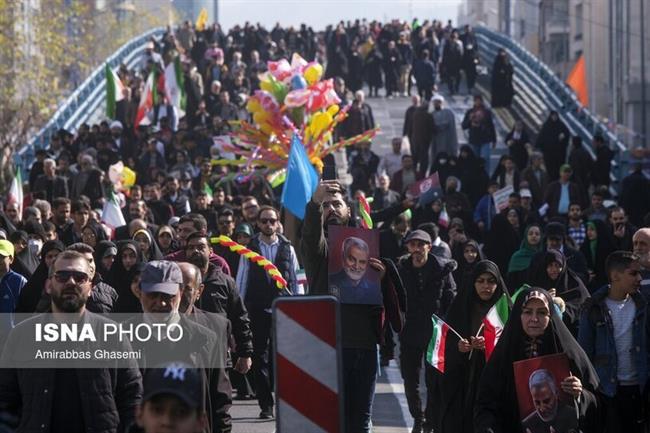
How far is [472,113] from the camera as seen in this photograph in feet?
91.3

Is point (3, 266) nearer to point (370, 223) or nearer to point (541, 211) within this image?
point (370, 223)

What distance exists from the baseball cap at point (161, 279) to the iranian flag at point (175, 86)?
23.4 meters

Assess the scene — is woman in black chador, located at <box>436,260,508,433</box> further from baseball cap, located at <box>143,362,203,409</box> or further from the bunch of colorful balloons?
the bunch of colorful balloons

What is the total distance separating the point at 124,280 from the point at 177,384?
6.19 m

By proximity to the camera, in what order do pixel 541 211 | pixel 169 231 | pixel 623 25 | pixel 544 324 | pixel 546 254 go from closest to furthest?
pixel 544 324 < pixel 546 254 < pixel 169 231 < pixel 541 211 < pixel 623 25

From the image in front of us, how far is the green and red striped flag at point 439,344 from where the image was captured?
10.4m

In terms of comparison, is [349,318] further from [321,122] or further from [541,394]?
[321,122]

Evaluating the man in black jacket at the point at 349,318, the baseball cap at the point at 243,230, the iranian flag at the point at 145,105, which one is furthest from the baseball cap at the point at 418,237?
the iranian flag at the point at 145,105

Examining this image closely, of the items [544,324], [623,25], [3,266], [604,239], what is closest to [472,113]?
[604,239]

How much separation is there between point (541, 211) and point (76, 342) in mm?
13987

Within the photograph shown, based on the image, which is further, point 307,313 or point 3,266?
point 3,266

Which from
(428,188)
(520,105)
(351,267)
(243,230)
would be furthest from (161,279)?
(520,105)

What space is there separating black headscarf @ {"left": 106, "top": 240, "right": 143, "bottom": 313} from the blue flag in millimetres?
1560

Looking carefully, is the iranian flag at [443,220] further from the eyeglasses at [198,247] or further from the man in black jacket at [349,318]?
the man in black jacket at [349,318]
